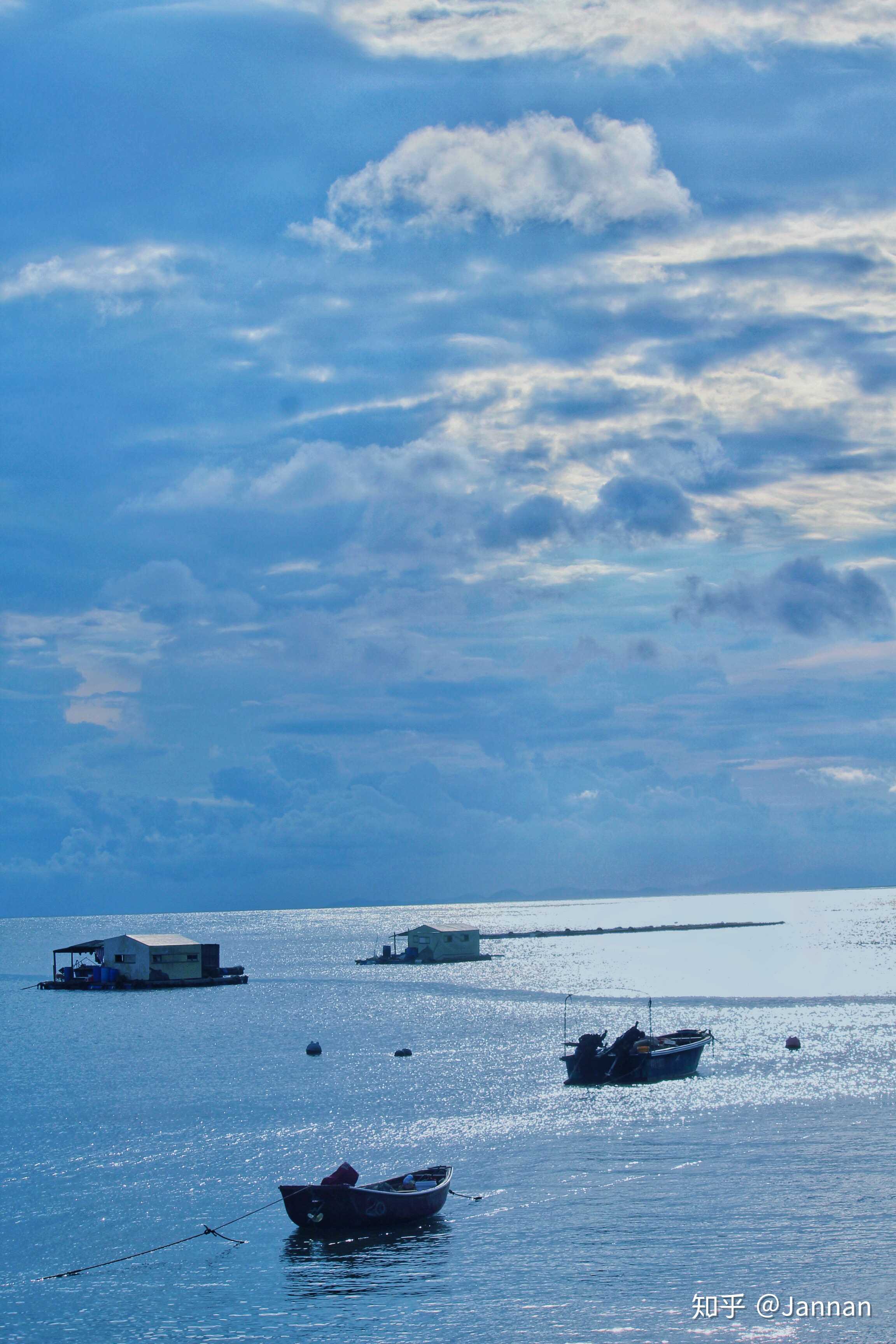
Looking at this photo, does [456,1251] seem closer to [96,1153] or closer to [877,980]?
[96,1153]

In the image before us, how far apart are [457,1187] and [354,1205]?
7.32 meters

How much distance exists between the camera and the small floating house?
15312 centimetres

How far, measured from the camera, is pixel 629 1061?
81.8m

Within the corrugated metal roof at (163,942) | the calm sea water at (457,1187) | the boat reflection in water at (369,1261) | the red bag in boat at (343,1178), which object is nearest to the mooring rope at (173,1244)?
the calm sea water at (457,1187)

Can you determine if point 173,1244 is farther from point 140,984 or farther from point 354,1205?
point 140,984

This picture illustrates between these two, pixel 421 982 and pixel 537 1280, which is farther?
pixel 421 982

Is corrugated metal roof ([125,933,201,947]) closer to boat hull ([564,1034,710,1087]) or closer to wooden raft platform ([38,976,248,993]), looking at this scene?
wooden raft platform ([38,976,248,993])

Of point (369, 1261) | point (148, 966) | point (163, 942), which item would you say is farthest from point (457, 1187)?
point (163, 942)

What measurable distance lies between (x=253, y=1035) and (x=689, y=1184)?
67501mm

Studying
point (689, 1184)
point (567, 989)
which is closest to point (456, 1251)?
point (689, 1184)

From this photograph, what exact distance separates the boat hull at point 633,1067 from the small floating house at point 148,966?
81.6 metres

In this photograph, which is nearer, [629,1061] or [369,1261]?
[369,1261]

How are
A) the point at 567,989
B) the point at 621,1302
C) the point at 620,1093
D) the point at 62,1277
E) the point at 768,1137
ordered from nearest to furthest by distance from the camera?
the point at 621,1302, the point at 62,1277, the point at 768,1137, the point at 620,1093, the point at 567,989

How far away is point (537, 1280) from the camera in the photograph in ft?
135
